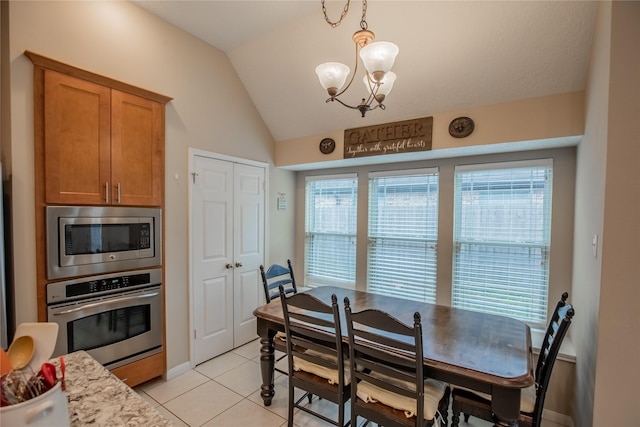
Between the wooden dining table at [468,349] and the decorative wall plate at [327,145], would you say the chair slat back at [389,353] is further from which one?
the decorative wall plate at [327,145]

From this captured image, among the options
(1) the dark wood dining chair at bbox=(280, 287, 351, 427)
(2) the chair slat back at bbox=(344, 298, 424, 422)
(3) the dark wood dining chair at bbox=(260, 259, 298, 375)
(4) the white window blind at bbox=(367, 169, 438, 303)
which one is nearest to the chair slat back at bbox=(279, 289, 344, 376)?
(1) the dark wood dining chair at bbox=(280, 287, 351, 427)

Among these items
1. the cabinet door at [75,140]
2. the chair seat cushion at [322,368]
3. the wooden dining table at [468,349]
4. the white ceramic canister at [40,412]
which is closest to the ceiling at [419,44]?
the cabinet door at [75,140]

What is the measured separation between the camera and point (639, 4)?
1.47 metres

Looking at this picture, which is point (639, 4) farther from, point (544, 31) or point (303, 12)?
point (303, 12)

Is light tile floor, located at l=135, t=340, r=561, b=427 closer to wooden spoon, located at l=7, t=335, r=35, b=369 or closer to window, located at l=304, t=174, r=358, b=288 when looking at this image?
window, located at l=304, t=174, r=358, b=288

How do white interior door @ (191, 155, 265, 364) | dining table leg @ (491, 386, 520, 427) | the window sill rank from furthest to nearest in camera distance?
white interior door @ (191, 155, 265, 364) → the window sill → dining table leg @ (491, 386, 520, 427)

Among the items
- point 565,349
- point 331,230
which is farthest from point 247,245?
point 565,349

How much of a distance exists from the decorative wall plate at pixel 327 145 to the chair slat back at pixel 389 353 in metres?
2.14

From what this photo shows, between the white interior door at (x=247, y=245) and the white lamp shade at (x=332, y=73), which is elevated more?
the white lamp shade at (x=332, y=73)

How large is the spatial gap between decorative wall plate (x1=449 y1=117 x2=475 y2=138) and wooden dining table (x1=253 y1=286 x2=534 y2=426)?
1.53 metres

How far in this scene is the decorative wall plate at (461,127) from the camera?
267cm

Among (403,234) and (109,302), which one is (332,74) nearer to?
(403,234)

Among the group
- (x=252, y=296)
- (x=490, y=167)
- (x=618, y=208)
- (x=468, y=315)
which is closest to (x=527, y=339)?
(x=468, y=315)

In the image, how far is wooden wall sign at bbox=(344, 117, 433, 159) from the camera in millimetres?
2900
